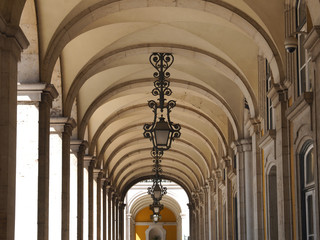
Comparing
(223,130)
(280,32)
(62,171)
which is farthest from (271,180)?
(223,130)

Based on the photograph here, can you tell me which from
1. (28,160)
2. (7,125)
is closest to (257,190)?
(28,160)

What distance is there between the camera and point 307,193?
12156 mm

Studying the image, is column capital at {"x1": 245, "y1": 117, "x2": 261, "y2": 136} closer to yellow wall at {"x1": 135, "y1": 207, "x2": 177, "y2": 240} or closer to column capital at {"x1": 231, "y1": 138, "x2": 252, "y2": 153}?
column capital at {"x1": 231, "y1": 138, "x2": 252, "y2": 153}

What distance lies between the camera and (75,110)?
20078mm

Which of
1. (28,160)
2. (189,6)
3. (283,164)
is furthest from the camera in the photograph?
(189,6)

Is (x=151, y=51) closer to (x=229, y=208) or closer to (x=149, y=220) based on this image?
(x=229, y=208)

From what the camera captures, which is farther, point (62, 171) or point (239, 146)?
point (239, 146)

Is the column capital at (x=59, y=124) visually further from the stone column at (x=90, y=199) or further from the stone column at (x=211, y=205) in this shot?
the stone column at (x=211, y=205)

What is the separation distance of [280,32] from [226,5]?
124 cm

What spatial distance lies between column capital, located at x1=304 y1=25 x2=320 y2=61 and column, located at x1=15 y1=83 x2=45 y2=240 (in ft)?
17.0

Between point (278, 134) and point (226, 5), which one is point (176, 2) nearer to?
point (226, 5)

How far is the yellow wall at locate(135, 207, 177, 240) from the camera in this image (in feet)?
231

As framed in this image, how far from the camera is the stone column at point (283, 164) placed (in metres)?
13.2

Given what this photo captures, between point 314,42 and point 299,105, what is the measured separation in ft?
6.35
